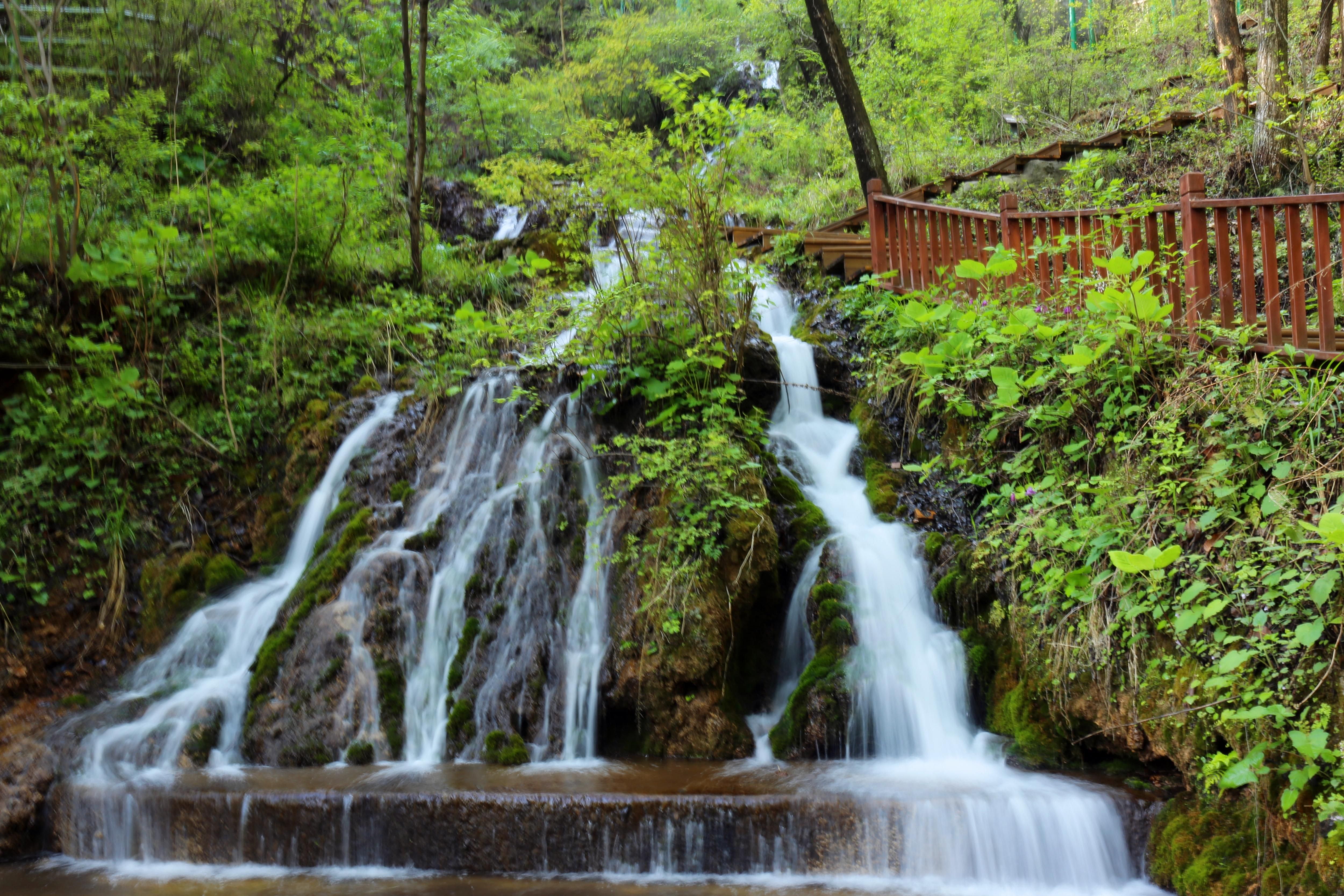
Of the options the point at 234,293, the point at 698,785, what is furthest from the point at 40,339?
the point at 698,785

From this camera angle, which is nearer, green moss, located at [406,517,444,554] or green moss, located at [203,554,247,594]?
green moss, located at [406,517,444,554]

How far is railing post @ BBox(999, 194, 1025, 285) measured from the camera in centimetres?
684

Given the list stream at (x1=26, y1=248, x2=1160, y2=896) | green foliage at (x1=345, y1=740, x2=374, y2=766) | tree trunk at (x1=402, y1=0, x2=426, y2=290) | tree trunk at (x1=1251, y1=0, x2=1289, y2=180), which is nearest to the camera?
stream at (x1=26, y1=248, x2=1160, y2=896)

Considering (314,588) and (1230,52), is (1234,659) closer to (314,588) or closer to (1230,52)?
(314,588)

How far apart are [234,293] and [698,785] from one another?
7732 mm

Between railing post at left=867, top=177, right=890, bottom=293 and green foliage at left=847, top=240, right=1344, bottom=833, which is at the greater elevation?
railing post at left=867, top=177, right=890, bottom=293

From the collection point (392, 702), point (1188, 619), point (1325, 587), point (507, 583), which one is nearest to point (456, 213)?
point (507, 583)

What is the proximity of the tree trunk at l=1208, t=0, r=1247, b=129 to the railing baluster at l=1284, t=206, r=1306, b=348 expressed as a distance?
6861 millimetres

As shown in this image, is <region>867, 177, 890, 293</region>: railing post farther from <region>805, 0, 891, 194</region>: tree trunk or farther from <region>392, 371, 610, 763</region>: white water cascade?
<region>392, 371, 610, 763</region>: white water cascade

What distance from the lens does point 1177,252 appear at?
5.64 meters

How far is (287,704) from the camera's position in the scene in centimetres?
618

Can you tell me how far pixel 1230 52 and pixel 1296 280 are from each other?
779cm

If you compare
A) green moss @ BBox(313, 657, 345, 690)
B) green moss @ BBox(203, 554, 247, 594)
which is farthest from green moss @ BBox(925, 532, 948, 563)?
green moss @ BBox(203, 554, 247, 594)

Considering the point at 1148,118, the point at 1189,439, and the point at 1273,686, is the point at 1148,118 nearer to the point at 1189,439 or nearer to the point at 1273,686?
the point at 1189,439
